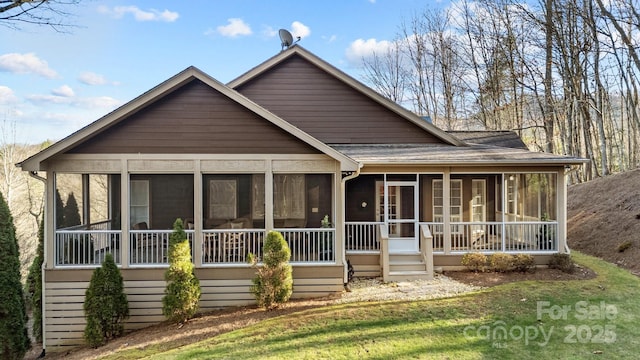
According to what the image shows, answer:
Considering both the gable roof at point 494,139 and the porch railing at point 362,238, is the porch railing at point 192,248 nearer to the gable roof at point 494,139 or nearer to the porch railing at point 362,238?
the porch railing at point 362,238

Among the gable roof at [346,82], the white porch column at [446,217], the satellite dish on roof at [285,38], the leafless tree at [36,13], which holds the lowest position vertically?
the white porch column at [446,217]

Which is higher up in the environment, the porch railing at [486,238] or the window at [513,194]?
the window at [513,194]

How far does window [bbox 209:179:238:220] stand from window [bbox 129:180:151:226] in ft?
6.52

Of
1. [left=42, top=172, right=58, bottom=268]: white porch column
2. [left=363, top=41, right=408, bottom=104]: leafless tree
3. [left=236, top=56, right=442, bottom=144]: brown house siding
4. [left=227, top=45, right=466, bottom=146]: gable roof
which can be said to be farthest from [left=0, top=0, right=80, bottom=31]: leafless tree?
[left=363, top=41, right=408, bottom=104]: leafless tree

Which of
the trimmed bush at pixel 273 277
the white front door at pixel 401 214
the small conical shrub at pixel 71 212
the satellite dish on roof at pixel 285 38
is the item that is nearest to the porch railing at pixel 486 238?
the white front door at pixel 401 214

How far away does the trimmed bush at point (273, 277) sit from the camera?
25.5 ft

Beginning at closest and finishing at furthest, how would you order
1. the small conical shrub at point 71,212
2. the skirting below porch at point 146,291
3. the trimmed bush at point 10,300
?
the skirting below porch at point 146,291
the trimmed bush at point 10,300
the small conical shrub at point 71,212

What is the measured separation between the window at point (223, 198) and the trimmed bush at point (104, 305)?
400cm

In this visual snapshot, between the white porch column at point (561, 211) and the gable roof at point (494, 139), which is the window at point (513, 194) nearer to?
the gable roof at point (494, 139)

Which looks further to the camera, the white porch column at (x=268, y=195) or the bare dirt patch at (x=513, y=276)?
the bare dirt patch at (x=513, y=276)

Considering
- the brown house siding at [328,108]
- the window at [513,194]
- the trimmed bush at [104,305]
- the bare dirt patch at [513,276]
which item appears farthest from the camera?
the window at [513,194]

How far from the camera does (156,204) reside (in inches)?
451

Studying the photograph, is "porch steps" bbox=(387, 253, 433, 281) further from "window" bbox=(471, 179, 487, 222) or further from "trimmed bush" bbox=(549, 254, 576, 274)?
"trimmed bush" bbox=(549, 254, 576, 274)

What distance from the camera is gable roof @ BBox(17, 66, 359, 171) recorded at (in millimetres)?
7836
